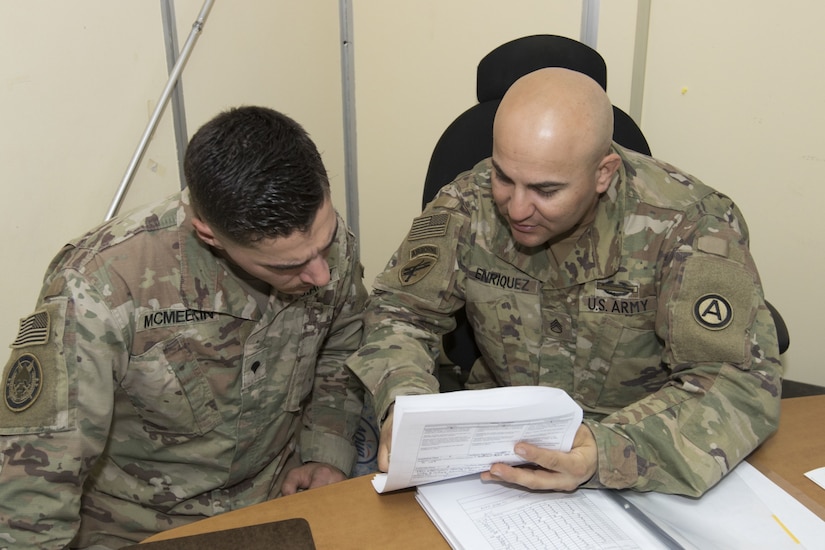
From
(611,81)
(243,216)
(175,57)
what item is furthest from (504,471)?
(175,57)

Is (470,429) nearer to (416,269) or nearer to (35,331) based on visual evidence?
(416,269)

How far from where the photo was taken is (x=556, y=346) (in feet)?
4.66

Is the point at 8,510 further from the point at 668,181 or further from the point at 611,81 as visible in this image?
the point at 611,81

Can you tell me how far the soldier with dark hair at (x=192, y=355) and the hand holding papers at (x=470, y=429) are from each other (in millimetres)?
354

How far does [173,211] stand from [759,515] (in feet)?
3.43

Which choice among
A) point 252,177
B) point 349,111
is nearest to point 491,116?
point 252,177

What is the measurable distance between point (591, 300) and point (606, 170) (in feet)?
0.82

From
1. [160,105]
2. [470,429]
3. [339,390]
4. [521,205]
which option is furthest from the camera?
[160,105]

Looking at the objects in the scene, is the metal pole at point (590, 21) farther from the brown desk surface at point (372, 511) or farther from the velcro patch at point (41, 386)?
the velcro patch at point (41, 386)

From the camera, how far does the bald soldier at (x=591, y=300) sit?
1.09m

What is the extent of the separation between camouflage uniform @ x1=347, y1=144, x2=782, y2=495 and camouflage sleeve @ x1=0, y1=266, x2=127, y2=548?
43cm

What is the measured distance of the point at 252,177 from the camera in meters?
1.04

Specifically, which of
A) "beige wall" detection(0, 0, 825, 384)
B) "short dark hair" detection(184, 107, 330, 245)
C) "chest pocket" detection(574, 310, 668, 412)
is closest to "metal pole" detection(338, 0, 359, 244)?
"beige wall" detection(0, 0, 825, 384)

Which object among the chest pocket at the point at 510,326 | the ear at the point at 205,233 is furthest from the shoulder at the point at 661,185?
the ear at the point at 205,233
